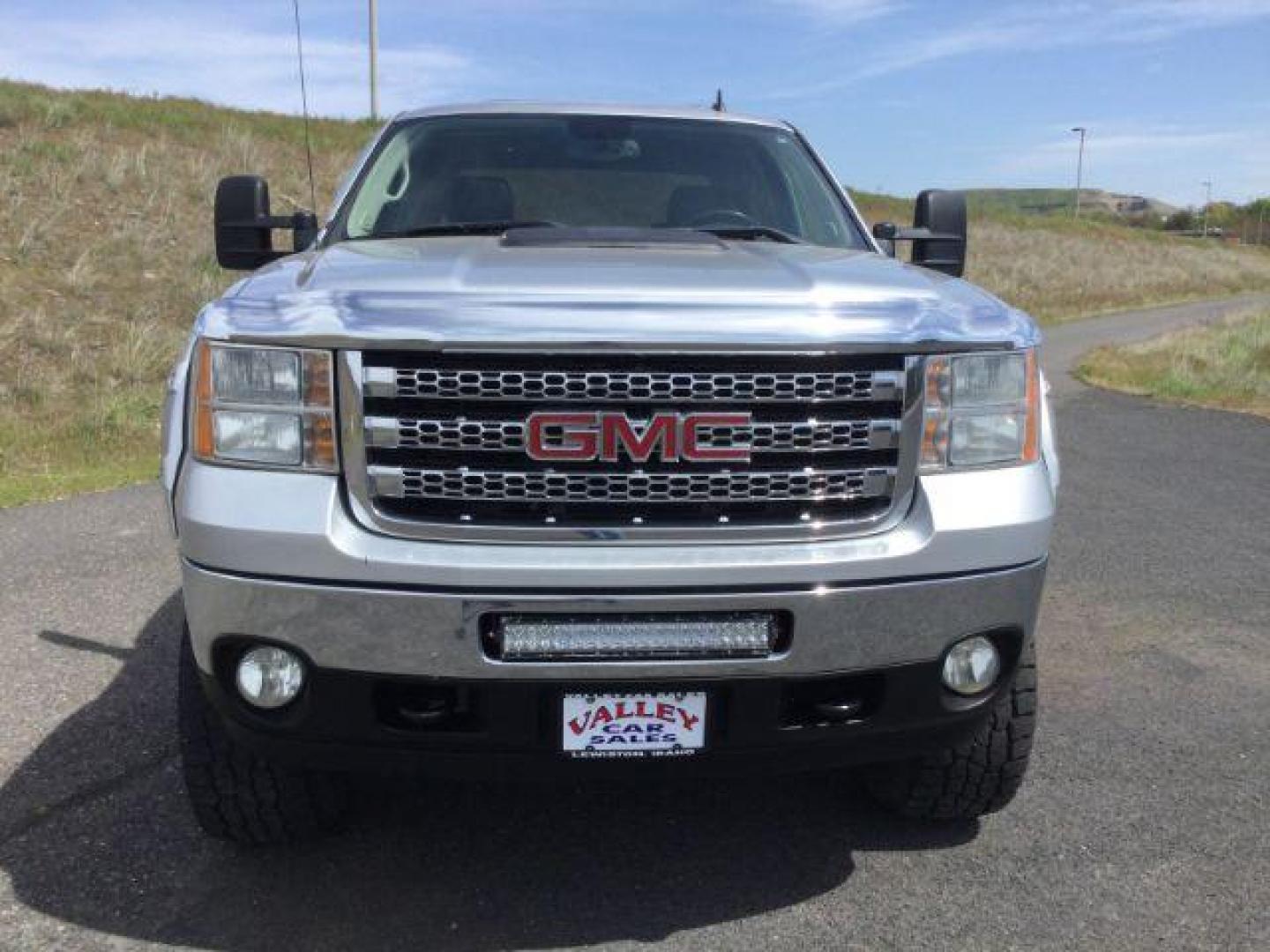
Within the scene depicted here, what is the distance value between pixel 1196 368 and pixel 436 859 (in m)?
14.9

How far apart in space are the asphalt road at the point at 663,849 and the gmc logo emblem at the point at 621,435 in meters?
1.07

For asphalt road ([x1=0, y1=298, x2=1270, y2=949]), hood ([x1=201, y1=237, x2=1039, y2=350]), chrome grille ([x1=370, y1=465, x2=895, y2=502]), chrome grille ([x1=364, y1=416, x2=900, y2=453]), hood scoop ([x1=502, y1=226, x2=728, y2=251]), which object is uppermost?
hood scoop ([x1=502, y1=226, x2=728, y2=251])

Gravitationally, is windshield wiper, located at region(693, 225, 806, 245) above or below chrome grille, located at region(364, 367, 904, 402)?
above

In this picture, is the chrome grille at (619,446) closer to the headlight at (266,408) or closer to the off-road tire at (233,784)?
the headlight at (266,408)

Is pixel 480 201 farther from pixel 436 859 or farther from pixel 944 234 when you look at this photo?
pixel 436 859

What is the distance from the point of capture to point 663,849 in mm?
3092

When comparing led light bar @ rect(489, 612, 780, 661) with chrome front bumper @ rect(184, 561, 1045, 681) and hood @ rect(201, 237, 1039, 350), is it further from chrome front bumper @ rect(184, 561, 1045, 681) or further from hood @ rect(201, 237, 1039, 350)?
hood @ rect(201, 237, 1039, 350)

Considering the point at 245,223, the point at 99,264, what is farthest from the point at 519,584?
the point at 99,264

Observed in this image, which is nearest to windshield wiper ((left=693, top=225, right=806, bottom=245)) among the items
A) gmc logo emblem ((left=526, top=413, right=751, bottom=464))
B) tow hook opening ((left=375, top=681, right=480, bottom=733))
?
gmc logo emblem ((left=526, top=413, right=751, bottom=464))

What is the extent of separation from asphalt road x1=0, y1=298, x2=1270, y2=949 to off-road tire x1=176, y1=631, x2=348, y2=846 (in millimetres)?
119

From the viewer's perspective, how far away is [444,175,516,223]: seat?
12.7 feet

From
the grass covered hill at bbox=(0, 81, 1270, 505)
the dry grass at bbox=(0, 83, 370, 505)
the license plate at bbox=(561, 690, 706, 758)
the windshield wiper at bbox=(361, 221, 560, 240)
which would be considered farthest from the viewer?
the grass covered hill at bbox=(0, 81, 1270, 505)

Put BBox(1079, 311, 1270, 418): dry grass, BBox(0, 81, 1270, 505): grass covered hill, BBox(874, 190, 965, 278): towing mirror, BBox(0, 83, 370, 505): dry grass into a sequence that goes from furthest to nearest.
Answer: BBox(1079, 311, 1270, 418): dry grass < BBox(0, 81, 1270, 505): grass covered hill < BBox(0, 83, 370, 505): dry grass < BBox(874, 190, 965, 278): towing mirror

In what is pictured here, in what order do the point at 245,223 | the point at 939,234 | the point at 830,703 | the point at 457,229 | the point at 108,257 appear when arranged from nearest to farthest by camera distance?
1. the point at 830,703
2. the point at 457,229
3. the point at 245,223
4. the point at 939,234
5. the point at 108,257
